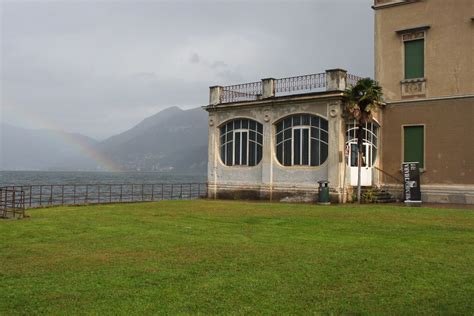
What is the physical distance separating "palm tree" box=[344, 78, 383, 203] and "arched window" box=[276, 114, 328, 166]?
181cm

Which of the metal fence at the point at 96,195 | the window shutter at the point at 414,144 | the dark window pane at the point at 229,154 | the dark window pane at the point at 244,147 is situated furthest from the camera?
the dark window pane at the point at 229,154

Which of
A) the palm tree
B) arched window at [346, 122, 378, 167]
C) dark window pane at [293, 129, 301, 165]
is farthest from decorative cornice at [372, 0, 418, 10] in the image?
dark window pane at [293, 129, 301, 165]

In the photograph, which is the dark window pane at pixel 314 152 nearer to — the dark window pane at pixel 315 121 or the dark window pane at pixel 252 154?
the dark window pane at pixel 315 121

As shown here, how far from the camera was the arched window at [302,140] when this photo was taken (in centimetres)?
2538

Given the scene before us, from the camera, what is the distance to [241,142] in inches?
1153

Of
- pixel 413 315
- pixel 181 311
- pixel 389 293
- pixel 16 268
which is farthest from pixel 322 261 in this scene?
pixel 16 268

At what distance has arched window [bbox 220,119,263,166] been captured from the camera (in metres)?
28.4

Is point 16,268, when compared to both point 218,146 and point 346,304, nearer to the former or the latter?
point 346,304

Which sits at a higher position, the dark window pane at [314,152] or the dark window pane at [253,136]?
the dark window pane at [253,136]

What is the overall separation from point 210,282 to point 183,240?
168 inches

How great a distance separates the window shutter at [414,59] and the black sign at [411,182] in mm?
4698

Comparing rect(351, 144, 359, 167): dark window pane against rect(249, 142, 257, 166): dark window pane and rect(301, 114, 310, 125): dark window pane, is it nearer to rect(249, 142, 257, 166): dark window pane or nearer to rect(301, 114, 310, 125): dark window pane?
rect(301, 114, 310, 125): dark window pane

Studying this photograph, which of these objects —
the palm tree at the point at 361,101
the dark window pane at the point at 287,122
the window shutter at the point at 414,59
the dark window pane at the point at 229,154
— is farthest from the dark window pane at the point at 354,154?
the dark window pane at the point at 229,154

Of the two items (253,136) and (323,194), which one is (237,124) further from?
(323,194)
